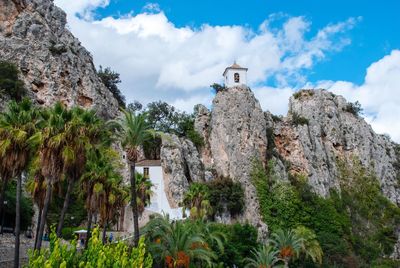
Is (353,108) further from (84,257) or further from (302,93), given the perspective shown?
(84,257)

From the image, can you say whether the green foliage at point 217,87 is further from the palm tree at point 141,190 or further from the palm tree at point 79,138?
the palm tree at point 79,138

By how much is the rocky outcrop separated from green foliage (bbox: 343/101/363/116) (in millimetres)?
20315

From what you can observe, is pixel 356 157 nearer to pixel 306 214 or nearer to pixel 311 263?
pixel 306 214

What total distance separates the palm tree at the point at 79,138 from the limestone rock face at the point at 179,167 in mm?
26906

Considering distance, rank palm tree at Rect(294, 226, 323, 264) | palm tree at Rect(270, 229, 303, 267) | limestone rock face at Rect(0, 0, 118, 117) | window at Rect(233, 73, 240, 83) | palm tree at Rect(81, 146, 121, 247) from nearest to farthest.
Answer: palm tree at Rect(81, 146, 121, 247) → palm tree at Rect(270, 229, 303, 267) → palm tree at Rect(294, 226, 323, 264) → limestone rock face at Rect(0, 0, 118, 117) → window at Rect(233, 73, 240, 83)

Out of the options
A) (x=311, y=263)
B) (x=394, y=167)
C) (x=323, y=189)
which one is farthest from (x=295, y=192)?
(x=394, y=167)

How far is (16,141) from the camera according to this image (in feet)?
64.8

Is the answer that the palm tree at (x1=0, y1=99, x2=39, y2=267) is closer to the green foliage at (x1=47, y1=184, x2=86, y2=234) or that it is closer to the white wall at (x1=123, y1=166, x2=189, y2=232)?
the green foliage at (x1=47, y1=184, x2=86, y2=234)

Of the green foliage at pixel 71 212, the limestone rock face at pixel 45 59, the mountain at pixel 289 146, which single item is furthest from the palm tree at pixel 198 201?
the limestone rock face at pixel 45 59

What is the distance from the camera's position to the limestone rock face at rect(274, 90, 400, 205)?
60.6 metres

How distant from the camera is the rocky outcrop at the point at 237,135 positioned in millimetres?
53062

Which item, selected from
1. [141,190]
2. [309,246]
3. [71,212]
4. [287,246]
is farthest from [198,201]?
[71,212]

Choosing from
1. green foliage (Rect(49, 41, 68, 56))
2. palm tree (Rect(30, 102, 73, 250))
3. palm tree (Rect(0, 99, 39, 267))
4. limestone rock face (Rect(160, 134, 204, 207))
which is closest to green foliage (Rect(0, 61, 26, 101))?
green foliage (Rect(49, 41, 68, 56))

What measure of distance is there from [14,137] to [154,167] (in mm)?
33849
